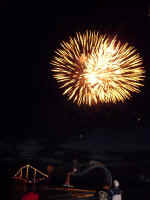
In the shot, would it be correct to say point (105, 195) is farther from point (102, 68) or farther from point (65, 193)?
point (102, 68)

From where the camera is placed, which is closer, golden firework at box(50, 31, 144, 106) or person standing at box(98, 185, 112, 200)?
person standing at box(98, 185, 112, 200)

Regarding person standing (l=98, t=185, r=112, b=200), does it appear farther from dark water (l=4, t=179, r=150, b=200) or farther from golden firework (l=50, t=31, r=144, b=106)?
golden firework (l=50, t=31, r=144, b=106)

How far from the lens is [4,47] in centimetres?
491

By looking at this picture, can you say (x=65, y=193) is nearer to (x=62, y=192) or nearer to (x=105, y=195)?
(x=62, y=192)

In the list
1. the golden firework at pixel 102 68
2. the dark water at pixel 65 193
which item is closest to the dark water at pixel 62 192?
the dark water at pixel 65 193

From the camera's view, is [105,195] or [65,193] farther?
[65,193]

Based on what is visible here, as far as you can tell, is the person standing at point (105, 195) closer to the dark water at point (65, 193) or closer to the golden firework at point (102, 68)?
the dark water at point (65, 193)

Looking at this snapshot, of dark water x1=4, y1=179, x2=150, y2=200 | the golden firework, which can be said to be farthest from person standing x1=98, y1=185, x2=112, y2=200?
the golden firework

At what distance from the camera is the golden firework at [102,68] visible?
3979 millimetres

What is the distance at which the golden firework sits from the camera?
3.98 meters

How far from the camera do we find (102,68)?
3.98 m

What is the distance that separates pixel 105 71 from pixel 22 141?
80.8 inches

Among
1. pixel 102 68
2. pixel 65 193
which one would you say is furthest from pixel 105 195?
pixel 102 68

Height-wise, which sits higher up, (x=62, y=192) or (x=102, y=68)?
(x=102, y=68)
